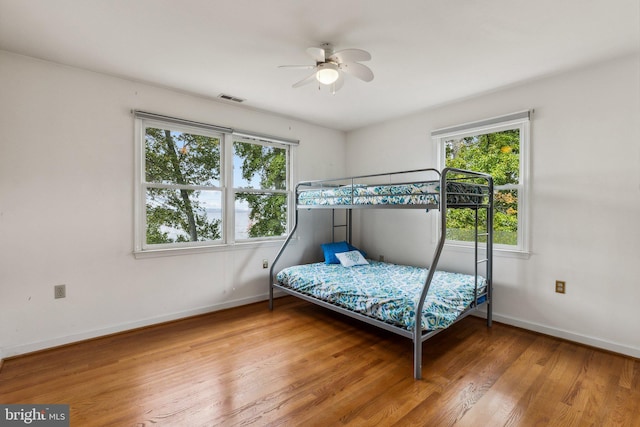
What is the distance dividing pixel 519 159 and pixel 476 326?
1.73 meters

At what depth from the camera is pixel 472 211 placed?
3.37 m

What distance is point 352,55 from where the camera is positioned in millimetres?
Result: 1964

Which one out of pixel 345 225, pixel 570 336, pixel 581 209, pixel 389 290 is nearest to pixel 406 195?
pixel 389 290

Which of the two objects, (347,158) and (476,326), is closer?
(476,326)

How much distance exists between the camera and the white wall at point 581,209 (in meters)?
2.38

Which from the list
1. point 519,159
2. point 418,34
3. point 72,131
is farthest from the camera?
point 519,159

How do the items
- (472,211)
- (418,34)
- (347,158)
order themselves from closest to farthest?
(418,34), (472,211), (347,158)

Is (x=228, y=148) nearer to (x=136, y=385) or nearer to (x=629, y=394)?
(x=136, y=385)

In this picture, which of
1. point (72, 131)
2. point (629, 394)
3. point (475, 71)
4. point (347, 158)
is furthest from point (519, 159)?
point (72, 131)

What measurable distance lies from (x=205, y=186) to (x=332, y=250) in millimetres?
1789

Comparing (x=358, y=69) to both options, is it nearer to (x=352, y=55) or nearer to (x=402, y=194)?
(x=352, y=55)

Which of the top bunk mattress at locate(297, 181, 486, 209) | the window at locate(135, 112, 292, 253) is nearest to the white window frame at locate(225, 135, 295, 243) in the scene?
the window at locate(135, 112, 292, 253)

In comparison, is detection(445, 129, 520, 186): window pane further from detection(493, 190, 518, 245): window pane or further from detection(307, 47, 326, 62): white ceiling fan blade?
detection(307, 47, 326, 62): white ceiling fan blade

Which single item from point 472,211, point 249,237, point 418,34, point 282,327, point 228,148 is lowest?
point 282,327
